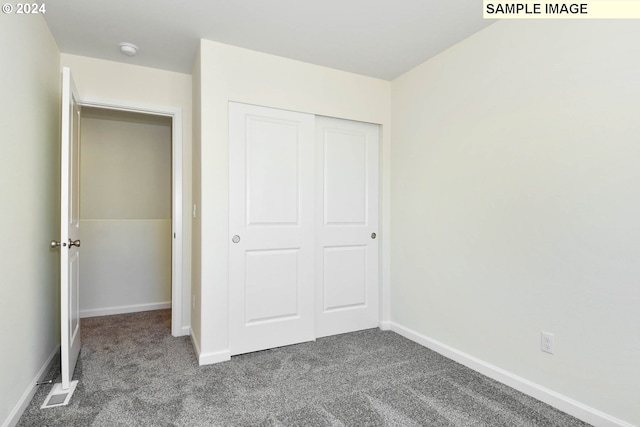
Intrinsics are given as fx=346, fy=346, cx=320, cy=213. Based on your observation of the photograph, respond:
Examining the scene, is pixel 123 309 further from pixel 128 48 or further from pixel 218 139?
pixel 128 48

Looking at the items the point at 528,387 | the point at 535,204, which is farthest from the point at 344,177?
the point at 528,387

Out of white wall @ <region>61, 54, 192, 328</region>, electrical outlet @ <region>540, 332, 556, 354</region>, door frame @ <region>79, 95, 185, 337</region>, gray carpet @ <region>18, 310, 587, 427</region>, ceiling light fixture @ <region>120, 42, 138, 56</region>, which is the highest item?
ceiling light fixture @ <region>120, 42, 138, 56</region>

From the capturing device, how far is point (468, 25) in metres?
2.34

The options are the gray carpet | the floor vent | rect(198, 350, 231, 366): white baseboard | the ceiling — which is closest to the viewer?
the gray carpet

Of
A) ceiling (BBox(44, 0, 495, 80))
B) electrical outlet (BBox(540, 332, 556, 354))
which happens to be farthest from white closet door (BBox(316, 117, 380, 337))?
electrical outlet (BBox(540, 332, 556, 354))

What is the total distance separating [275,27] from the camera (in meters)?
2.38

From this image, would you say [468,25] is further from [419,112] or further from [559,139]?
[559,139]

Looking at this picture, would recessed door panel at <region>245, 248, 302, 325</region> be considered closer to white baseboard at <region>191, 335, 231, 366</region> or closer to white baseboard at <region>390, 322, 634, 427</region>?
white baseboard at <region>191, 335, 231, 366</region>

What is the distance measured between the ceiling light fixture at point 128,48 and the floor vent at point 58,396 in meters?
2.37

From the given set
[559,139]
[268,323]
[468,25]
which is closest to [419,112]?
[468,25]

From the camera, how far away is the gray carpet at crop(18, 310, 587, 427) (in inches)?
71.9

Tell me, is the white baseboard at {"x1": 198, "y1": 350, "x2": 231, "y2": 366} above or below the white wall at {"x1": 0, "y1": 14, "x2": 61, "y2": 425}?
below

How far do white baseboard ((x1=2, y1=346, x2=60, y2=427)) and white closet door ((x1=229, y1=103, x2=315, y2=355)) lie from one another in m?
1.18

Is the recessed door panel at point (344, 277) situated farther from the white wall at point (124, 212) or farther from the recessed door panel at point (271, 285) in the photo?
the white wall at point (124, 212)
